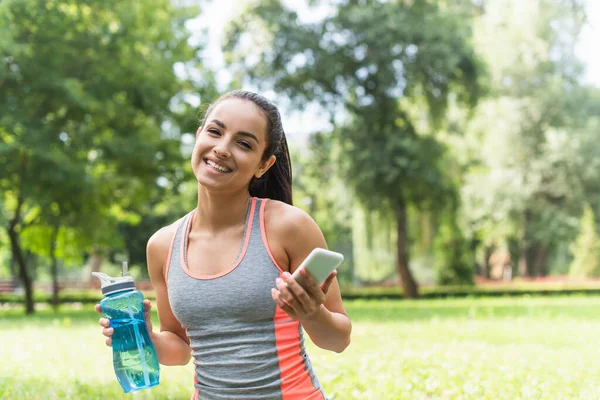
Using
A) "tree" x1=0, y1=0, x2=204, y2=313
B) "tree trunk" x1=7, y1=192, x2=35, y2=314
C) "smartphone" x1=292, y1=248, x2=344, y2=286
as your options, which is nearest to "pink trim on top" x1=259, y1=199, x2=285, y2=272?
"smartphone" x1=292, y1=248, x2=344, y2=286

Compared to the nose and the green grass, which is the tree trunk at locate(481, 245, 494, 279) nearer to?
the green grass

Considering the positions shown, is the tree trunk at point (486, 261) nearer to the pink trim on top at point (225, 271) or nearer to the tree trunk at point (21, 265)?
the tree trunk at point (21, 265)

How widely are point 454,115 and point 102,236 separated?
1506 cm

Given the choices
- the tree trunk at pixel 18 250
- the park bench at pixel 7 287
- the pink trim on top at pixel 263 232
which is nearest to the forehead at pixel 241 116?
the pink trim on top at pixel 263 232

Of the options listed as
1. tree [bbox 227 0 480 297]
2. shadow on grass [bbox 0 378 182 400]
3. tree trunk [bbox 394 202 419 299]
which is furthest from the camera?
tree trunk [bbox 394 202 419 299]

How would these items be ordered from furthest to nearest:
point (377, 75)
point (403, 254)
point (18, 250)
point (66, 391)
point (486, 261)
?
point (486, 261), point (403, 254), point (377, 75), point (18, 250), point (66, 391)

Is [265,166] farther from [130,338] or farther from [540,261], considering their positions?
[540,261]

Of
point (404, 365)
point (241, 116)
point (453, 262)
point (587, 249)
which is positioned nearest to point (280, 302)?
point (241, 116)

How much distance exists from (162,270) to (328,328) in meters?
0.79

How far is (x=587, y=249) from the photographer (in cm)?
3422

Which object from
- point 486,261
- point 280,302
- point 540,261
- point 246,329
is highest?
point 280,302

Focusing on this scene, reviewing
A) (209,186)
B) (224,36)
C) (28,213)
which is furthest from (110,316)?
(28,213)

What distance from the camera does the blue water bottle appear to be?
95.7 inches

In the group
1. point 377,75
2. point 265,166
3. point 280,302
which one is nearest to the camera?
point 280,302
